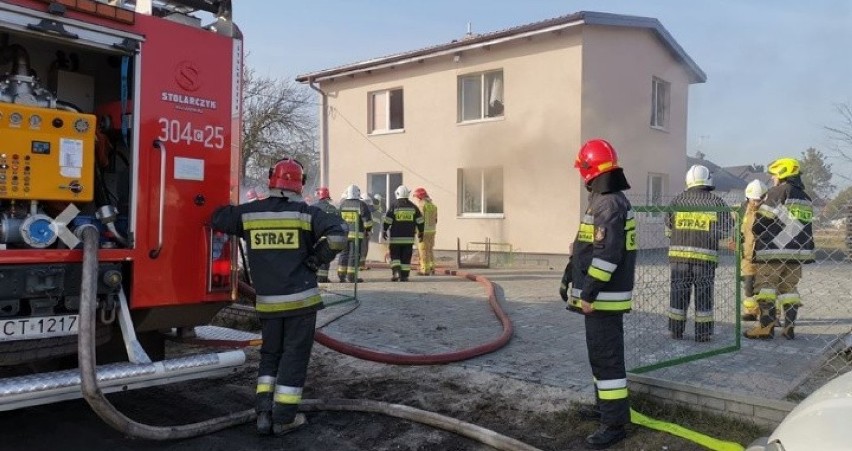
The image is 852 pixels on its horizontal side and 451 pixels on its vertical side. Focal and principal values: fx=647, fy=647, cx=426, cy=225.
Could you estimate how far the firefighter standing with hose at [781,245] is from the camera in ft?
20.6

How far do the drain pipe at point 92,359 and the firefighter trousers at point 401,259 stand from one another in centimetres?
762

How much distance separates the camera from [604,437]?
402 centimetres

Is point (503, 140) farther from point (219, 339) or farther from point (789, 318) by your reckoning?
point (219, 339)

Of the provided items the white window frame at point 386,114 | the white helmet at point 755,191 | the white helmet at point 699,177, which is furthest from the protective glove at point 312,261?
the white window frame at point 386,114

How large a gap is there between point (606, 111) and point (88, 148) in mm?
11824

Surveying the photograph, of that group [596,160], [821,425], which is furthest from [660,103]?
[821,425]

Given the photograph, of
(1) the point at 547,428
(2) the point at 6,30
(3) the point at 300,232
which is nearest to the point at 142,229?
(3) the point at 300,232

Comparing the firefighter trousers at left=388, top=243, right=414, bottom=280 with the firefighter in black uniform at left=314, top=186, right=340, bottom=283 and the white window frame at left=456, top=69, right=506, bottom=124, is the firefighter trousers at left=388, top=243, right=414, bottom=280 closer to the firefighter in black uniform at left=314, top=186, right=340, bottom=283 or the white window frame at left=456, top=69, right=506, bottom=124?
the firefighter in black uniform at left=314, top=186, right=340, bottom=283

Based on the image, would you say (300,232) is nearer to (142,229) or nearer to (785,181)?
(142,229)

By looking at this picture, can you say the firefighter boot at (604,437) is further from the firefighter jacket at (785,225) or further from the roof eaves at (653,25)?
the roof eaves at (653,25)

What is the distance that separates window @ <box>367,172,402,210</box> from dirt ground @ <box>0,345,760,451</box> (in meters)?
11.6

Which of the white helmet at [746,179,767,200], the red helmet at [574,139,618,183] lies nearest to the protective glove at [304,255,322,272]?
the red helmet at [574,139,618,183]

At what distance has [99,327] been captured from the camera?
4055 mm

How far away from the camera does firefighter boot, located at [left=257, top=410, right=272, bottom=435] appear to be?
4281 millimetres
